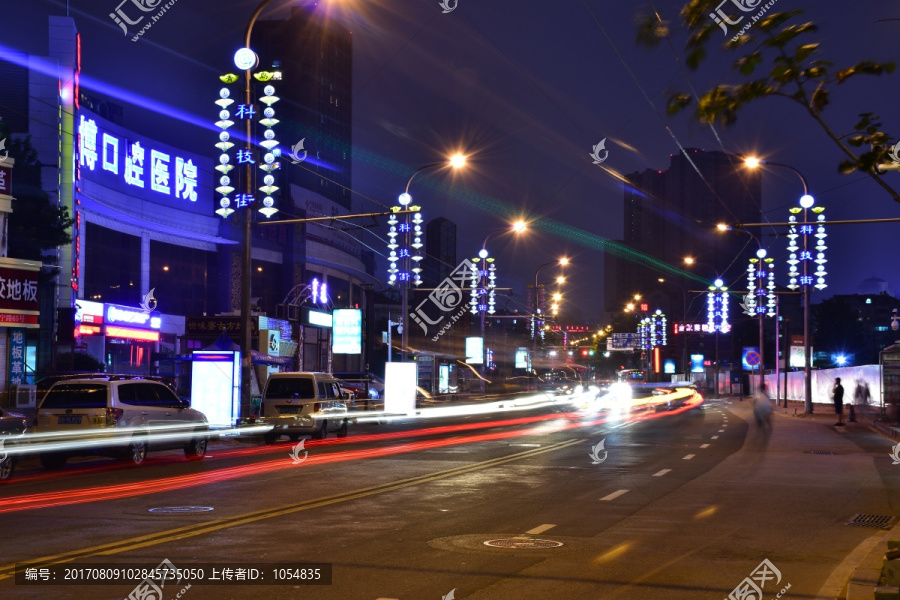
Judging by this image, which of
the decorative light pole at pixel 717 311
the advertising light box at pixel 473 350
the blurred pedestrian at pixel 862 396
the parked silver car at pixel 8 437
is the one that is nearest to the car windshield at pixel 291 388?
the parked silver car at pixel 8 437

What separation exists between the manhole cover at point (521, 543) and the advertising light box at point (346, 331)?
1997 inches

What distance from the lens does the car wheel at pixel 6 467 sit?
60.7 feet

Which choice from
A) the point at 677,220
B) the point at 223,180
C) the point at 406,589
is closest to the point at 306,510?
the point at 406,589

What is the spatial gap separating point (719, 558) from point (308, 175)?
162 metres

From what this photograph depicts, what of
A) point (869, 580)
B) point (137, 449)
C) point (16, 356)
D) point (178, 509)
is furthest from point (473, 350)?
point (869, 580)

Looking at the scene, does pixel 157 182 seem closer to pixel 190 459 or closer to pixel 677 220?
pixel 190 459

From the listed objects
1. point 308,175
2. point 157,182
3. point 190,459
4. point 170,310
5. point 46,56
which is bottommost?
point 190,459

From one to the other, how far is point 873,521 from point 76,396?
1570cm

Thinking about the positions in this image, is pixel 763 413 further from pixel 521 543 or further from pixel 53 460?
pixel 521 543

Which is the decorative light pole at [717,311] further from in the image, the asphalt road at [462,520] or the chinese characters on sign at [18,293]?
the chinese characters on sign at [18,293]

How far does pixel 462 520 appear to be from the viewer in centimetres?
1301

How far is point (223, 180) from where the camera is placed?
31.3 metres

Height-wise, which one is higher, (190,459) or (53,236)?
(53,236)

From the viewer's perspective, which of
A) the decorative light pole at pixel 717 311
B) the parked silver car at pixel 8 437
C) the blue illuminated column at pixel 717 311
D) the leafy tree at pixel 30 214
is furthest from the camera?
the blue illuminated column at pixel 717 311
